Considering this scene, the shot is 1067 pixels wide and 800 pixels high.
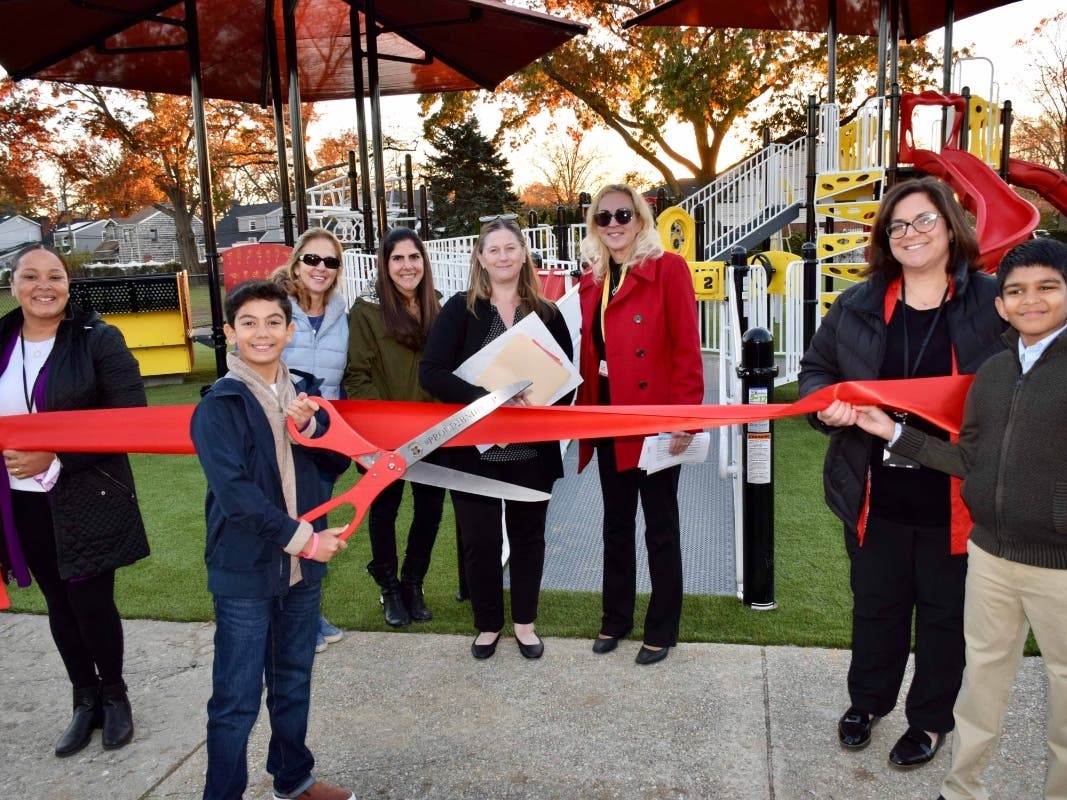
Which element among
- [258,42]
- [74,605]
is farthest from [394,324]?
[258,42]

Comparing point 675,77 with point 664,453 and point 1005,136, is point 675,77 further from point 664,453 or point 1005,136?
point 664,453

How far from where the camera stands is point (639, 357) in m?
3.62

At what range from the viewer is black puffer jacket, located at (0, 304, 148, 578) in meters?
3.18

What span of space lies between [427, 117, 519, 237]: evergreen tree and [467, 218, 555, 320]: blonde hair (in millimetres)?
38301

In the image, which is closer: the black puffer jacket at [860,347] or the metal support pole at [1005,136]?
the black puffer jacket at [860,347]

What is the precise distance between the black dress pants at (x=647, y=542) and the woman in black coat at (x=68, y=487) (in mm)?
2004

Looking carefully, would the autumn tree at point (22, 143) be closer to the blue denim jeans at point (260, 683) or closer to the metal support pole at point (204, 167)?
the metal support pole at point (204, 167)

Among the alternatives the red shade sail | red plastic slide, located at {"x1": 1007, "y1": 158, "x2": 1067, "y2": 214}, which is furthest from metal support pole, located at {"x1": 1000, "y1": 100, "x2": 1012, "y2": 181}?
the red shade sail

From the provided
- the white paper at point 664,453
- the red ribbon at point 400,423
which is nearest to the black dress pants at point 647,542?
the white paper at point 664,453

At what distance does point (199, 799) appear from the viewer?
3.00m

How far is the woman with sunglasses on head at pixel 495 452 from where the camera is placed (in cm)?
369

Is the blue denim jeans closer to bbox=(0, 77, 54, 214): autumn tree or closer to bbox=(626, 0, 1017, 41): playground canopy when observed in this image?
bbox=(626, 0, 1017, 41): playground canopy

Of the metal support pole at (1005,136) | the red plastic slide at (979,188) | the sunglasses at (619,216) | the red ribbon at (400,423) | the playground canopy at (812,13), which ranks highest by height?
the playground canopy at (812,13)

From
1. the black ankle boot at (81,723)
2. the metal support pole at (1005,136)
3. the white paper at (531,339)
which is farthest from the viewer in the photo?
the metal support pole at (1005,136)
